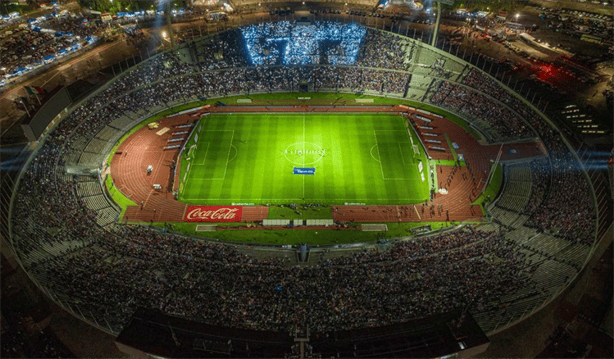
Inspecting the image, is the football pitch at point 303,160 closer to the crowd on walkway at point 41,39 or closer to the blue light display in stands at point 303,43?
the blue light display in stands at point 303,43

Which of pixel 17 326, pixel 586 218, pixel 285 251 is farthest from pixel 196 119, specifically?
pixel 586 218

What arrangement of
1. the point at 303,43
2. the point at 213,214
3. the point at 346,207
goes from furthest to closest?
the point at 303,43 → the point at 346,207 → the point at 213,214

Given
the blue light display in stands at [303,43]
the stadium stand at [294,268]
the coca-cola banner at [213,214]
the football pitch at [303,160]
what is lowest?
the stadium stand at [294,268]

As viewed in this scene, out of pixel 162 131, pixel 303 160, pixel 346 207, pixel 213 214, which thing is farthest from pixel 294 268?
pixel 162 131

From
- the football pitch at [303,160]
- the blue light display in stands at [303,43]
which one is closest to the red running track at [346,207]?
the football pitch at [303,160]

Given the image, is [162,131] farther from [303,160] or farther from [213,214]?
[303,160]
